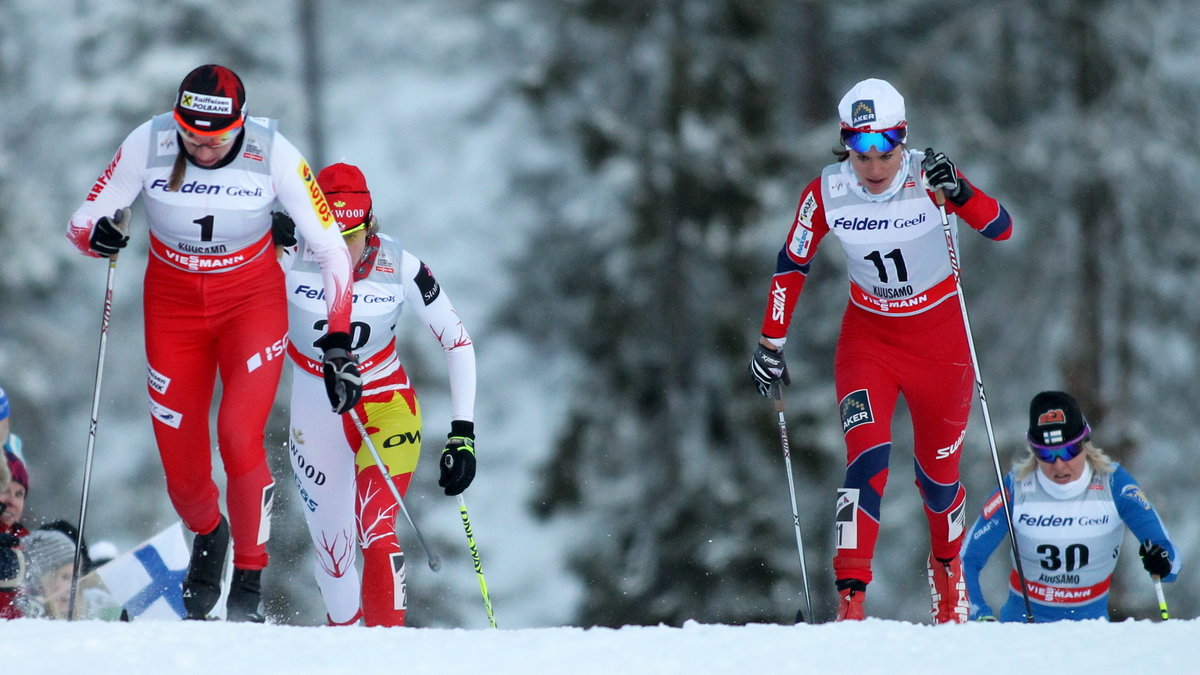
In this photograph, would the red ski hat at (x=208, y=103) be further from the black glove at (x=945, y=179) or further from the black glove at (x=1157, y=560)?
the black glove at (x=1157, y=560)

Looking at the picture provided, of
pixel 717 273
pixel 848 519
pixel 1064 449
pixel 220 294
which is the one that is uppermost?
pixel 220 294

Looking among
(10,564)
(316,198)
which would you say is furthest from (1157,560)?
(10,564)

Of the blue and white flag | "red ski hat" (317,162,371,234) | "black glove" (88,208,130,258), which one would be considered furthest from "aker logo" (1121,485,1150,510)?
the blue and white flag

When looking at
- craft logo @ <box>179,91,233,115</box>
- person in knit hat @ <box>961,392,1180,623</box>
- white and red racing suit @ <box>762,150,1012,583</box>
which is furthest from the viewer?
person in knit hat @ <box>961,392,1180,623</box>

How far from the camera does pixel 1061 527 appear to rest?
7.72 metres

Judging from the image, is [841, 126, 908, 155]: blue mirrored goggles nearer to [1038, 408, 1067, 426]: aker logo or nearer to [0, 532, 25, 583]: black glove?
[1038, 408, 1067, 426]: aker logo

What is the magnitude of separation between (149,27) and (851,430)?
572 inches

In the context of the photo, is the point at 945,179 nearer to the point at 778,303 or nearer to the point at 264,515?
the point at 778,303

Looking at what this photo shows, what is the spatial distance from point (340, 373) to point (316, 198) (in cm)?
63

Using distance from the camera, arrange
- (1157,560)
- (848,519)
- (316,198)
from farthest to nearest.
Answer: (1157,560)
(848,519)
(316,198)

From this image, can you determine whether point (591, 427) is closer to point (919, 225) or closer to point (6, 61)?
point (6, 61)

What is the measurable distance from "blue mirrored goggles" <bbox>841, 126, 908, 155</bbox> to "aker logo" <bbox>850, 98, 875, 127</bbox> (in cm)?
4

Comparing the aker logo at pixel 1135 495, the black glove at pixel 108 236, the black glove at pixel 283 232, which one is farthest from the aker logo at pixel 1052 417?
the black glove at pixel 108 236

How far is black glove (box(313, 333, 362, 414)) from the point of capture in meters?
5.62
